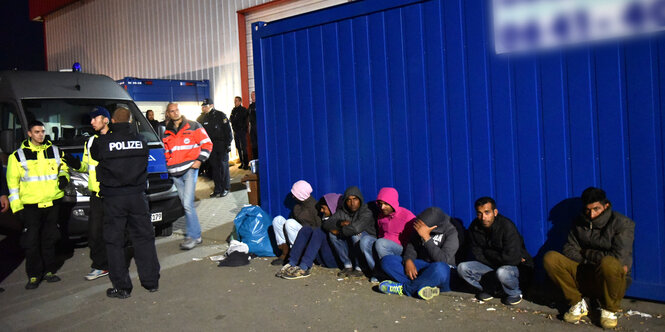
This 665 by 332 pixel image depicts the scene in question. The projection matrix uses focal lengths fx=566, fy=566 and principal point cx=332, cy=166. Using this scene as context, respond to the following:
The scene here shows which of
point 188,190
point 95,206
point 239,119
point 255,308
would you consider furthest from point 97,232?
point 239,119

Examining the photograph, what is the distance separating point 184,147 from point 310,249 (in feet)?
8.36

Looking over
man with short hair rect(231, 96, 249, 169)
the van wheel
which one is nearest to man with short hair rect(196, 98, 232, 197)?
man with short hair rect(231, 96, 249, 169)

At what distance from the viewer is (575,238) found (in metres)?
4.77

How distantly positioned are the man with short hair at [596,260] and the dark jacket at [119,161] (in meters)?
4.05

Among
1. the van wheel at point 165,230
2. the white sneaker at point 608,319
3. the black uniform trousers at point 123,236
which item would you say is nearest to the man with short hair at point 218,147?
the van wheel at point 165,230

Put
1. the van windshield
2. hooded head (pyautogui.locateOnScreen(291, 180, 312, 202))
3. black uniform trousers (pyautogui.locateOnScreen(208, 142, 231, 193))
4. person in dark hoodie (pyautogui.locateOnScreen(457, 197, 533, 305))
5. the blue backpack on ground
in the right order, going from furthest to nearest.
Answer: black uniform trousers (pyautogui.locateOnScreen(208, 142, 231, 193)) → the van windshield → the blue backpack on ground → hooded head (pyautogui.locateOnScreen(291, 180, 312, 202)) → person in dark hoodie (pyautogui.locateOnScreen(457, 197, 533, 305))

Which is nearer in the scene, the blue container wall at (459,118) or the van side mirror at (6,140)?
the blue container wall at (459,118)

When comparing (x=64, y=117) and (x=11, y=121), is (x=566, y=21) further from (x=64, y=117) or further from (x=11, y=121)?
(x=11, y=121)

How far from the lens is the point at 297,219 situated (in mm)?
6863

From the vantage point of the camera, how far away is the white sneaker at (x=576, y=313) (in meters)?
4.52

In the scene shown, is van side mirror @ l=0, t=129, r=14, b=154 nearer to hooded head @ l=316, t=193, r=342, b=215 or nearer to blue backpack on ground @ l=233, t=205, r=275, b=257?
blue backpack on ground @ l=233, t=205, r=275, b=257

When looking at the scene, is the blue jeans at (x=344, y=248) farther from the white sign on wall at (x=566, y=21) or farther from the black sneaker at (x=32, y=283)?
the black sneaker at (x=32, y=283)

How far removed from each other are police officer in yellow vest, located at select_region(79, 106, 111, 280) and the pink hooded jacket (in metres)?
3.08

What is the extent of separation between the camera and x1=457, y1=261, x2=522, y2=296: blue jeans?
497cm
